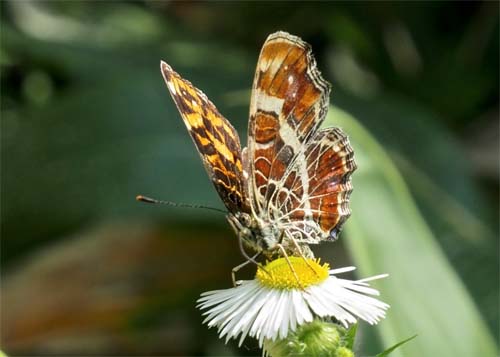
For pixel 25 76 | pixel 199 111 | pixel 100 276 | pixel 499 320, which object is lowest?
pixel 499 320

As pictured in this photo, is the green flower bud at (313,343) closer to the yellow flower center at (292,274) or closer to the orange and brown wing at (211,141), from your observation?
the yellow flower center at (292,274)

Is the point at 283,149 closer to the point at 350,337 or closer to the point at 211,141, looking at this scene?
the point at 211,141

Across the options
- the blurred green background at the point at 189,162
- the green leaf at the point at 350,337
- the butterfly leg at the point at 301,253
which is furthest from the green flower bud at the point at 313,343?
the blurred green background at the point at 189,162

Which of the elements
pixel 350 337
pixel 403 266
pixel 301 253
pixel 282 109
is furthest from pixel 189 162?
pixel 350 337

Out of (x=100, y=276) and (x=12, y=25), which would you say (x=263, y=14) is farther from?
(x=100, y=276)

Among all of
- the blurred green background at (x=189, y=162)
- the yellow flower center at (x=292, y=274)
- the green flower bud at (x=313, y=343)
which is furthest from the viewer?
the blurred green background at (x=189, y=162)

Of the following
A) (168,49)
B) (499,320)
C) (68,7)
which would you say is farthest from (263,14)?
(499,320)
